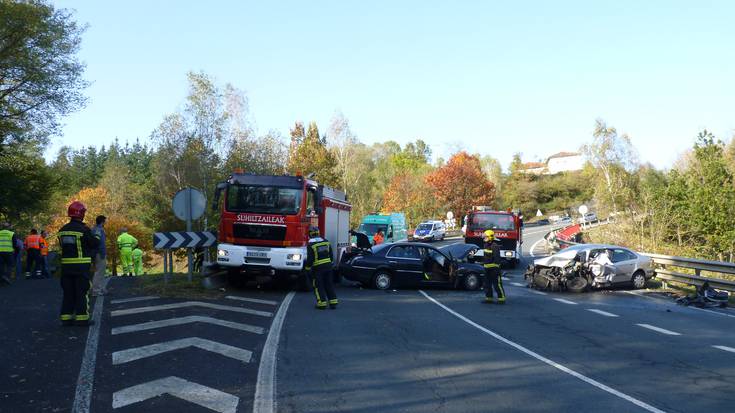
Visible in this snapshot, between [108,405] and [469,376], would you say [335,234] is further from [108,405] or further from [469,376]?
[108,405]

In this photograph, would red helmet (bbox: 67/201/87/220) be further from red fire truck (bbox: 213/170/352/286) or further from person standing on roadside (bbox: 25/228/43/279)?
person standing on roadside (bbox: 25/228/43/279)

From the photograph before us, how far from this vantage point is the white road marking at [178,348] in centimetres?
797

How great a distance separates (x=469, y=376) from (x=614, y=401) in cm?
167

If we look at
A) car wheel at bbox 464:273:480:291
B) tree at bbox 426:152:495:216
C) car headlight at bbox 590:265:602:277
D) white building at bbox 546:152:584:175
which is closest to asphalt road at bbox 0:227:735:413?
car wheel at bbox 464:273:480:291

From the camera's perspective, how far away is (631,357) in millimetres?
8984

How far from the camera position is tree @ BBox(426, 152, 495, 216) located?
71875 mm

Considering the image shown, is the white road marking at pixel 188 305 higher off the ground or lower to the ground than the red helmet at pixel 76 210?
lower

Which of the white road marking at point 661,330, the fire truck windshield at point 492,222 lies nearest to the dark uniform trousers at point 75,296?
the white road marking at point 661,330

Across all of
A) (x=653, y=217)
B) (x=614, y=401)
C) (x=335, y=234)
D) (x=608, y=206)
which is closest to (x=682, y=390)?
(x=614, y=401)

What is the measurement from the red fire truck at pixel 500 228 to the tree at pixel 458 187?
41.7m

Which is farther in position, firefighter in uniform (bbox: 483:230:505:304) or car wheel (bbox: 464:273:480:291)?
car wheel (bbox: 464:273:480:291)

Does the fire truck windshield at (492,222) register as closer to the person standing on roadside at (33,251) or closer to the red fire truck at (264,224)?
the red fire truck at (264,224)

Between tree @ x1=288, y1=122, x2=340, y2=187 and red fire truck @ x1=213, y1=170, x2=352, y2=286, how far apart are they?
38024 mm

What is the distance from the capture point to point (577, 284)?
1919cm
